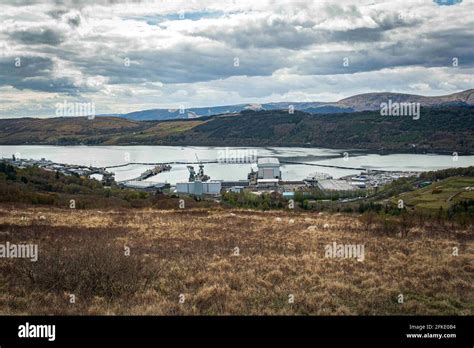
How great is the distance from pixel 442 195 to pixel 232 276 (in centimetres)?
4273

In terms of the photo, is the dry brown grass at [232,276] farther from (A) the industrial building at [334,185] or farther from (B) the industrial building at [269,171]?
(B) the industrial building at [269,171]

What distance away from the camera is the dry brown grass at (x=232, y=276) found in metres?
7.10

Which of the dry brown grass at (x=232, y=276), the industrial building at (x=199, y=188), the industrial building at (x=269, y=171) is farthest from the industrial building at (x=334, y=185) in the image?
the dry brown grass at (x=232, y=276)

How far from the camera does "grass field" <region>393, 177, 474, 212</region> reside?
39.1 m

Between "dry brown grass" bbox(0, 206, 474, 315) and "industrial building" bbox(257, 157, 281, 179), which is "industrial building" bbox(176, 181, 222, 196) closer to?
"industrial building" bbox(257, 157, 281, 179)

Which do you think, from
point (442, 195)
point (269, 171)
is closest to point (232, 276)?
point (442, 195)

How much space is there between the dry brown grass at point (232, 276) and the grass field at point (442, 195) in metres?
26.8

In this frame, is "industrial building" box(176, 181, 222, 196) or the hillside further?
the hillside

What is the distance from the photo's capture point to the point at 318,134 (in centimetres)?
16562

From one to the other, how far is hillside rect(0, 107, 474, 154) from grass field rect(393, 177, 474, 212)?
62894 mm

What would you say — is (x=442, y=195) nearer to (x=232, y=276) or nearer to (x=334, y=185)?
(x=334, y=185)

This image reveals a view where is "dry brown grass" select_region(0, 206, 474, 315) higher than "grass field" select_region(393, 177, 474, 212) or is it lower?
higher

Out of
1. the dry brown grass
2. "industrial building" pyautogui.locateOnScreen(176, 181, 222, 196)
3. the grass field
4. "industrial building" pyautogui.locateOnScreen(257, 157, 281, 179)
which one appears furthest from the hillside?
the dry brown grass
